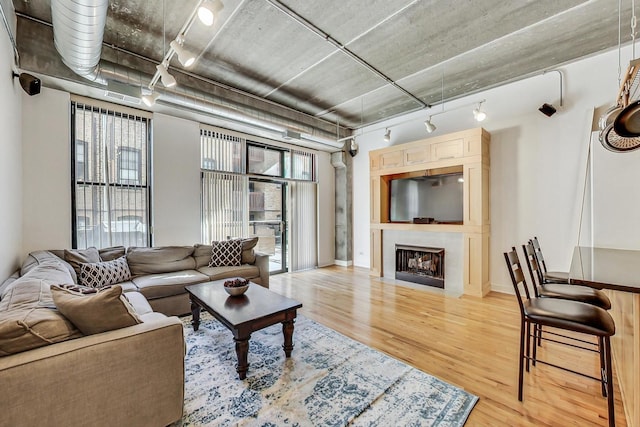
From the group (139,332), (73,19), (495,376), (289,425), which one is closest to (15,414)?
(139,332)

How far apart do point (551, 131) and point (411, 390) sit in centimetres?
413

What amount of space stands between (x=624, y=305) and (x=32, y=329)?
3.61m

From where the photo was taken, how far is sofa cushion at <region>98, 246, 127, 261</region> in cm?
352

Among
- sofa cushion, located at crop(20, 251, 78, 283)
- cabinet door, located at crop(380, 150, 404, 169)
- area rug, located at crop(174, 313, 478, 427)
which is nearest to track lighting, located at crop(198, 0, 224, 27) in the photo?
area rug, located at crop(174, 313, 478, 427)

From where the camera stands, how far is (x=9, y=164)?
261cm

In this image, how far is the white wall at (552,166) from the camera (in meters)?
3.14

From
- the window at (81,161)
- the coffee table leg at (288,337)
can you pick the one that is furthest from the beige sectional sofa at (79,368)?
the window at (81,161)

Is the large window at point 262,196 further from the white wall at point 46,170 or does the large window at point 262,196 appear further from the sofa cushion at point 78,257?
the white wall at point 46,170

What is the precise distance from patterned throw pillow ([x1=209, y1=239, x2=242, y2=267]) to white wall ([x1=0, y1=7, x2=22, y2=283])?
2.11 metres

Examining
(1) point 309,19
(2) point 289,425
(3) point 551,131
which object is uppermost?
(1) point 309,19

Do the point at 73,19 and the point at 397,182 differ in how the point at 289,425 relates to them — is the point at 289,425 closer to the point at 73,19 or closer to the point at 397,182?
the point at 73,19

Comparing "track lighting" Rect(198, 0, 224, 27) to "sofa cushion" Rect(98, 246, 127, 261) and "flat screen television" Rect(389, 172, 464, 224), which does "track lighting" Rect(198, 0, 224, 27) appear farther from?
"flat screen television" Rect(389, 172, 464, 224)

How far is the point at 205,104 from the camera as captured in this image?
145 inches

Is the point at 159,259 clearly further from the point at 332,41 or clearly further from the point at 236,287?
the point at 332,41
